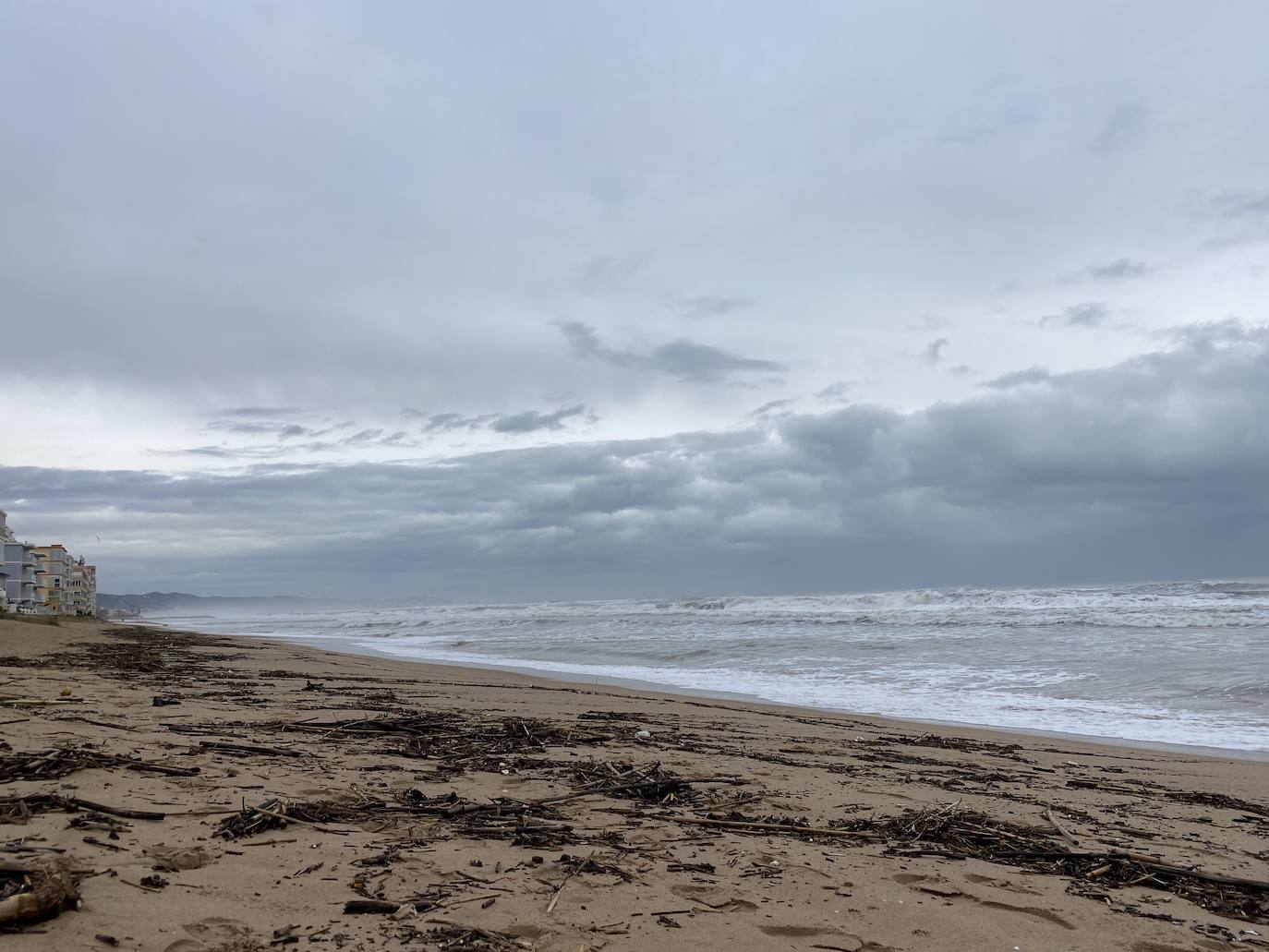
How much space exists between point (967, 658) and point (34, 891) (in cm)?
1868

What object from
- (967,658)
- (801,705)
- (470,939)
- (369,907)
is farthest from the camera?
(967,658)

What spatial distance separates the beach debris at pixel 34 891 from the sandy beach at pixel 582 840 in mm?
16

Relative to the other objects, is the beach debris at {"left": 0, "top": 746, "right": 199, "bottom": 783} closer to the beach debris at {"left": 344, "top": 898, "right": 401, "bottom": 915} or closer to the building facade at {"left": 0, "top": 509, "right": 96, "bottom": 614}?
the beach debris at {"left": 344, "top": 898, "right": 401, "bottom": 915}

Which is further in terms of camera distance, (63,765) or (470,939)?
(63,765)

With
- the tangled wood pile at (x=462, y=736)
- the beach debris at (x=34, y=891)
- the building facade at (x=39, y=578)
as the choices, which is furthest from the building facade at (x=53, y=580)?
the beach debris at (x=34, y=891)

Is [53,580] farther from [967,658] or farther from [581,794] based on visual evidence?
[581,794]

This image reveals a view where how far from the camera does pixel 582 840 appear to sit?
3.96 metres

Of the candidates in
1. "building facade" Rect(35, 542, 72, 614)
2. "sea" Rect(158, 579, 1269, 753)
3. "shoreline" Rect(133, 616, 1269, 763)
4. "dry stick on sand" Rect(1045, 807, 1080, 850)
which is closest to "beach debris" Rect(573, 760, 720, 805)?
"dry stick on sand" Rect(1045, 807, 1080, 850)

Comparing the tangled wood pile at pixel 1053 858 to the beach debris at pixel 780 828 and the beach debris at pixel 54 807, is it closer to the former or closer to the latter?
the beach debris at pixel 780 828

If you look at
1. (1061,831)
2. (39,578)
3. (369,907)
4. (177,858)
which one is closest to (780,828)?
(1061,831)

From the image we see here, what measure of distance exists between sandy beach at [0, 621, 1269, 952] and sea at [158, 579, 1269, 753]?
4.12 meters

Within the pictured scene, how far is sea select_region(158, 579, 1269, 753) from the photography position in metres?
11.3

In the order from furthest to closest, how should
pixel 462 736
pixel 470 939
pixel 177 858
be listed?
pixel 462 736 → pixel 177 858 → pixel 470 939

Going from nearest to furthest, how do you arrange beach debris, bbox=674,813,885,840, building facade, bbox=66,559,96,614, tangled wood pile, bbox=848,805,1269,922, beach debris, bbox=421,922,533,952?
beach debris, bbox=421,922,533,952 < tangled wood pile, bbox=848,805,1269,922 < beach debris, bbox=674,813,885,840 < building facade, bbox=66,559,96,614
